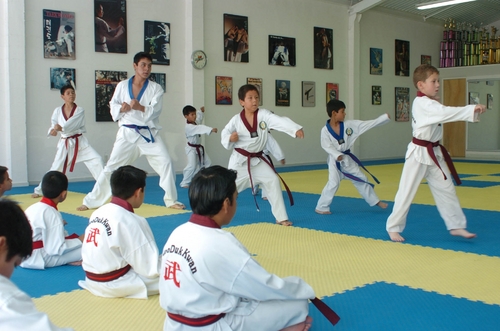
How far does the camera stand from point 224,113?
36.6 ft

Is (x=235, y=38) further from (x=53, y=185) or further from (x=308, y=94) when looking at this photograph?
(x=53, y=185)

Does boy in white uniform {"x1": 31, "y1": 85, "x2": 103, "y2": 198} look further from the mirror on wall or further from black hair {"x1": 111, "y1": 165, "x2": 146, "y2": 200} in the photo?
the mirror on wall

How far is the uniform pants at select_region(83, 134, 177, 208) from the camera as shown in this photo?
235 inches

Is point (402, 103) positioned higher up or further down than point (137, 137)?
higher up

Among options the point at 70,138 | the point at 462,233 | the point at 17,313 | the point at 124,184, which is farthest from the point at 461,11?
the point at 17,313

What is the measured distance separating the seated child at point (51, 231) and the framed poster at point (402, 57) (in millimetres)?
12316

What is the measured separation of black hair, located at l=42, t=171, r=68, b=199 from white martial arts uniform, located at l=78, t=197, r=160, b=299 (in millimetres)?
652

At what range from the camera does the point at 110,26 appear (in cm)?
954

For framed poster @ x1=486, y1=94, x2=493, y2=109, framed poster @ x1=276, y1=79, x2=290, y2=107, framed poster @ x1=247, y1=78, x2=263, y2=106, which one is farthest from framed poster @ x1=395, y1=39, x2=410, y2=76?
framed poster @ x1=247, y1=78, x2=263, y2=106

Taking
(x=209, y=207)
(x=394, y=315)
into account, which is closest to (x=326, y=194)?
(x=394, y=315)

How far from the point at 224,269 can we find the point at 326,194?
12.9 feet

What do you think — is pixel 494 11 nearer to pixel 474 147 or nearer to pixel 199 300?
pixel 474 147

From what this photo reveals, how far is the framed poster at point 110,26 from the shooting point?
9398 millimetres

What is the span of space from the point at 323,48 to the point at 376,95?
215 cm
